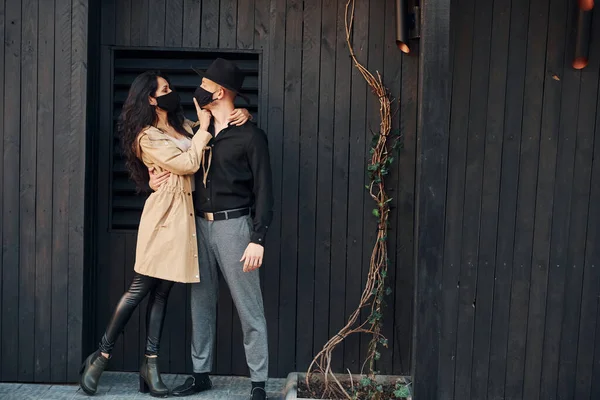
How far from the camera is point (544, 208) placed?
4875mm

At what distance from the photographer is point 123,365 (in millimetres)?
5059

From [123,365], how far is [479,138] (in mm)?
2741

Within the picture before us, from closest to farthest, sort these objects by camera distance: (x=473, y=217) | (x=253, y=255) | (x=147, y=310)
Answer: (x=253, y=255)
(x=147, y=310)
(x=473, y=217)

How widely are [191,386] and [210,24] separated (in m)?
2.27

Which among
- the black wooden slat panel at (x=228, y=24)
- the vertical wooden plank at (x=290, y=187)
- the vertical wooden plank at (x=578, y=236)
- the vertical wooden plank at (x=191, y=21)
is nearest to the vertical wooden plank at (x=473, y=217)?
the vertical wooden plank at (x=578, y=236)

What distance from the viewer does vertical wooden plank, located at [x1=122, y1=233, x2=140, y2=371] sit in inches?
197

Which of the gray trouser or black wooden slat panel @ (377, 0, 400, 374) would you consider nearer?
the gray trouser

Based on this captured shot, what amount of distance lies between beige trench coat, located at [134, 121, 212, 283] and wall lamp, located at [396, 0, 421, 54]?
1.33 m

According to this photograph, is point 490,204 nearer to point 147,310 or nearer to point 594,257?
point 594,257

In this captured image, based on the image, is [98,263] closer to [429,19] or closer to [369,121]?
[369,121]

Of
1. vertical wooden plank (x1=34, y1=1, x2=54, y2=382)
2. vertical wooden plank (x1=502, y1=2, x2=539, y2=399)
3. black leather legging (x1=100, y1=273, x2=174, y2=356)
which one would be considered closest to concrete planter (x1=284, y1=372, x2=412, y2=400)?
vertical wooden plank (x1=502, y1=2, x2=539, y2=399)

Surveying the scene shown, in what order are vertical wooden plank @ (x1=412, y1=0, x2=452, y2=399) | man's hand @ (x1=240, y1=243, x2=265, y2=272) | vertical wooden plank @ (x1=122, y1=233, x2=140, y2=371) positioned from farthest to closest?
vertical wooden plank @ (x1=122, y1=233, x2=140, y2=371), man's hand @ (x1=240, y1=243, x2=265, y2=272), vertical wooden plank @ (x1=412, y1=0, x2=452, y2=399)

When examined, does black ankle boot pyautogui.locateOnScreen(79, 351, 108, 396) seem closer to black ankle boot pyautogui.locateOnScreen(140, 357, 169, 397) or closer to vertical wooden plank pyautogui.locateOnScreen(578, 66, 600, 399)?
black ankle boot pyautogui.locateOnScreen(140, 357, 169, 397)

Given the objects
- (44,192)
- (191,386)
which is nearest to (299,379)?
(191,386)
